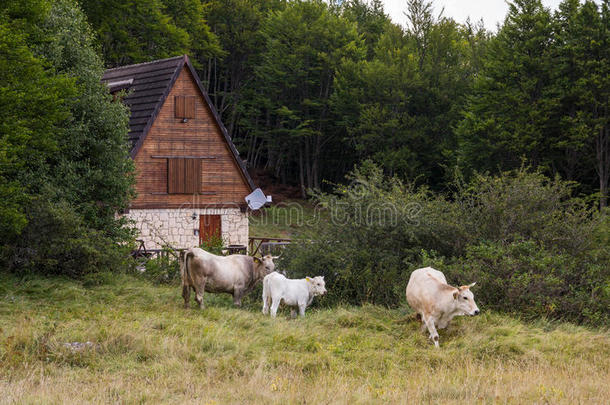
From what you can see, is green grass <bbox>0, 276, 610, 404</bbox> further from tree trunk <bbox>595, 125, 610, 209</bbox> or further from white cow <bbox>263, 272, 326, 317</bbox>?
tree trunk <bbox>595, 125, 610, 209</bbox>

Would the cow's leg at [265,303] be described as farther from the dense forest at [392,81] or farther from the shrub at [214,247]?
the dense forest at [392,81]

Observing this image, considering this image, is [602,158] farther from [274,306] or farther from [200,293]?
[200,293]

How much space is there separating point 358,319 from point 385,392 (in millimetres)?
4354

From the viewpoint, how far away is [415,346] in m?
11.2

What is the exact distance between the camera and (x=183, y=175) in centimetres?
2834

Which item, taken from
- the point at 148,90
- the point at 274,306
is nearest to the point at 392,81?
the point at 148,90

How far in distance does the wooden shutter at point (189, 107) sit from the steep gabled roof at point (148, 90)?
55 cm

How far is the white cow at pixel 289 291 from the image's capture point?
525 inches

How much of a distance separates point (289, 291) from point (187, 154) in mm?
16302

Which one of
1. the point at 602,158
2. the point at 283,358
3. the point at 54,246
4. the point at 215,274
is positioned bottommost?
the point at 283,358

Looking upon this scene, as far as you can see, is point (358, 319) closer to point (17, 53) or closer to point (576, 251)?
point (576, 251)

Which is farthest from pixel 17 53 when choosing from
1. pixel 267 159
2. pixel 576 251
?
pixel 267 159

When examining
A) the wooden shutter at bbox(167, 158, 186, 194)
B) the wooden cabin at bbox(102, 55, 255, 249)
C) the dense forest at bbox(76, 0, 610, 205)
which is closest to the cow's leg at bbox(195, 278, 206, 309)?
the wooden cabin at bbox(102, 55, 255, 249)

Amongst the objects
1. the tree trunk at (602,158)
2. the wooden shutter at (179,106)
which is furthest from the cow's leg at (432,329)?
the tree trunk at (602,158)
